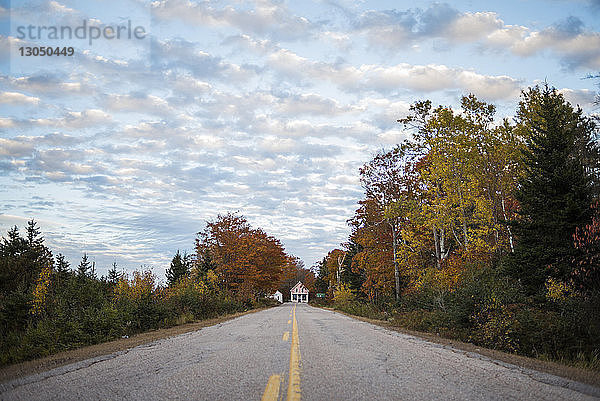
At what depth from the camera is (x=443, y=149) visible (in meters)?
21.6

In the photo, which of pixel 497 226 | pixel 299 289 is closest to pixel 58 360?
pixel 497 226

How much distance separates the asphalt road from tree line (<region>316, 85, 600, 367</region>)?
12.6ft

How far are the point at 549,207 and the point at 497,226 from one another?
4690 mm

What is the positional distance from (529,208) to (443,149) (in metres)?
6.55

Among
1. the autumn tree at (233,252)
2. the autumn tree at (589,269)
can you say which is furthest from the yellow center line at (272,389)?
the autumn tree at (233,252)

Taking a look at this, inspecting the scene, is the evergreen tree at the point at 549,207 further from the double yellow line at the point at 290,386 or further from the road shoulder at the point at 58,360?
the road shoulder at the point at 58,360

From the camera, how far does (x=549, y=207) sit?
50.2 feet

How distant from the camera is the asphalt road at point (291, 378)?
500 cm

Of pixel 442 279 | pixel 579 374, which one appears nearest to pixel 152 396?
pixel 579 374

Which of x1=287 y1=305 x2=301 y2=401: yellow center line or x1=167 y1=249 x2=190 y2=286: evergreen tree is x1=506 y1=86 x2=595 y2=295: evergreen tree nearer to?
x1=287 y1=305 x2=301 y2=401: yellow center line

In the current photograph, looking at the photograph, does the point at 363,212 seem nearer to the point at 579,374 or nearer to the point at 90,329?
the point at 90,329

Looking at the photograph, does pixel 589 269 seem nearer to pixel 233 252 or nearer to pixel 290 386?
pixel 290 386

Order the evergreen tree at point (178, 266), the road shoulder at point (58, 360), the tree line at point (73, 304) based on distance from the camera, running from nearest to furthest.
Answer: the road shoulder at point (58, 360)
the tree line at point (73, 304)
the evergreen tree at point (178, 266)

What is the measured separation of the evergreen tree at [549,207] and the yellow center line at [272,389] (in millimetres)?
12113
